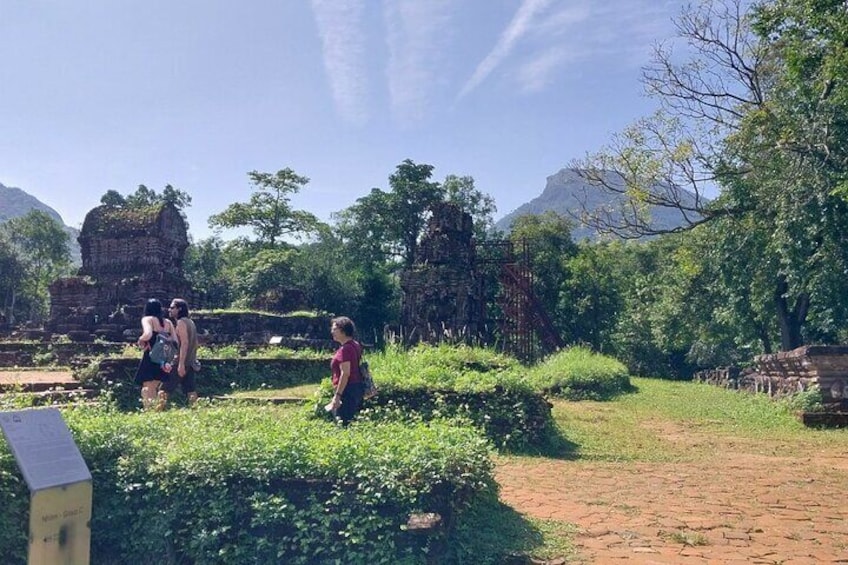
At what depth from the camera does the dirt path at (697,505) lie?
4488 millimetres

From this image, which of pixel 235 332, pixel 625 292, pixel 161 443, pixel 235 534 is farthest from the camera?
pixel 625 292

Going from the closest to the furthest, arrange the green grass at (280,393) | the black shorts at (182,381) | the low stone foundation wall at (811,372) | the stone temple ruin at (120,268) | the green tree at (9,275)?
the black shorts at (182,381) → the green grass at (280,393) → the low stone foundation wall at (811,372) → the stone temple ruin at (120,268) → the green tree at (9,275)

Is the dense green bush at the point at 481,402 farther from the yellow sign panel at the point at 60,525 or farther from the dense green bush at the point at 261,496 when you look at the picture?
the yellow sign panel at the point at 60,525

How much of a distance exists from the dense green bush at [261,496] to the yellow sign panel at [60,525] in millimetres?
662

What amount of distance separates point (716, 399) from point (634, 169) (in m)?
6.10

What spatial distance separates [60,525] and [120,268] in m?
20.4

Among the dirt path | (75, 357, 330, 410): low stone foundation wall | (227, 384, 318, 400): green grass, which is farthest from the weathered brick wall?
the dirt path

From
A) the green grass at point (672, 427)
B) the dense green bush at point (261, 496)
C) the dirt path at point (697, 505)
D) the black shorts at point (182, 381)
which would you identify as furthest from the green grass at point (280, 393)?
the dense green bush at point (261, 496)

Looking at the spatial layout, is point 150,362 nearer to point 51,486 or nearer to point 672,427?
point 51,486

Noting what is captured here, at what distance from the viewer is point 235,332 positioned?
19.7 metres

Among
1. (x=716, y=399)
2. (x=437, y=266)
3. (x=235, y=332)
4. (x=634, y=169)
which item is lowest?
(x=716, y=399)

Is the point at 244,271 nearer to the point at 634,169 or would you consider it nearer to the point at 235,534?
the point at 634,169

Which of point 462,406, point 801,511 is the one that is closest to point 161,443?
point 462,406

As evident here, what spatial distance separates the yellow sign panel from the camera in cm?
337
